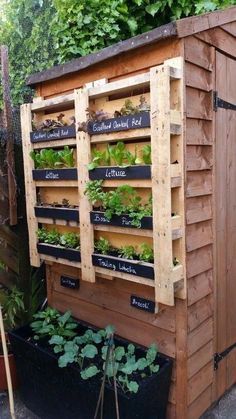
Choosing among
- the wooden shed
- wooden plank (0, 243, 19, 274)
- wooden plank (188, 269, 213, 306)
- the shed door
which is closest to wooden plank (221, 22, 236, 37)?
the wooden shed

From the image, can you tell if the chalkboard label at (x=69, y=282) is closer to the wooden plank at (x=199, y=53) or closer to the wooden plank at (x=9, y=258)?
the wooden plank at (x=9, y=258)

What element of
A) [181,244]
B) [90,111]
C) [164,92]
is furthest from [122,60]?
[181,244]

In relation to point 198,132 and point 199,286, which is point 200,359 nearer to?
point 199,286

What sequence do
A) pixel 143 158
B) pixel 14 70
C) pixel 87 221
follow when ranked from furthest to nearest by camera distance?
pixel 14 70
pixel 87 221
pixel 143 158

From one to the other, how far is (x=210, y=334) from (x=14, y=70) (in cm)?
414

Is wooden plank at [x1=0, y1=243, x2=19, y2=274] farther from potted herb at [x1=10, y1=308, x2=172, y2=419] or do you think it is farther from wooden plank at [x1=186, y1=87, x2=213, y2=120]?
wooden plank at [x1=186, y1=87, x2=213, y2=120]

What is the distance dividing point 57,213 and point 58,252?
30cm

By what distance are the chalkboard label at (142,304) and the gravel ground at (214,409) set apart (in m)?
0.96

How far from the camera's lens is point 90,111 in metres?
2.43

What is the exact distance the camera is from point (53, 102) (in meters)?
2.63

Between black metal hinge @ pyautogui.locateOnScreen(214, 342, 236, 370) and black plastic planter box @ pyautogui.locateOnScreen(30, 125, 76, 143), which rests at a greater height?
black plastic planter box @ pyautogui.locateOnScreen(30, 125, 76, 143)

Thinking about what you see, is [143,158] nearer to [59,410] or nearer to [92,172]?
[92,172]

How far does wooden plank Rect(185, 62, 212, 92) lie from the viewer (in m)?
2.10

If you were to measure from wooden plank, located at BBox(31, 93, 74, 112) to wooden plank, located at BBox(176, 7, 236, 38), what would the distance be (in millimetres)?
860
